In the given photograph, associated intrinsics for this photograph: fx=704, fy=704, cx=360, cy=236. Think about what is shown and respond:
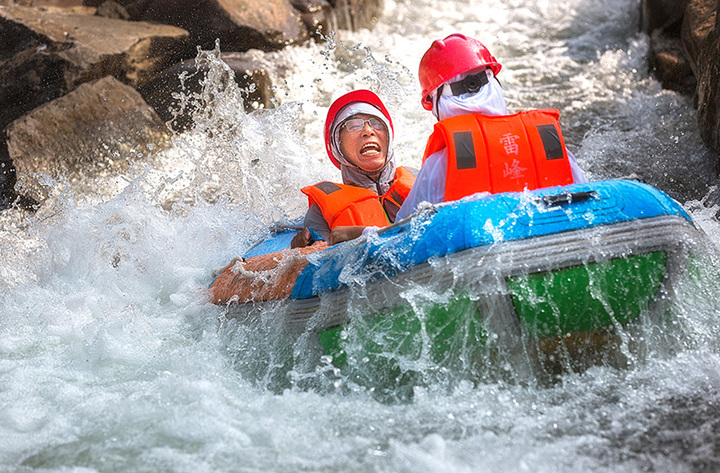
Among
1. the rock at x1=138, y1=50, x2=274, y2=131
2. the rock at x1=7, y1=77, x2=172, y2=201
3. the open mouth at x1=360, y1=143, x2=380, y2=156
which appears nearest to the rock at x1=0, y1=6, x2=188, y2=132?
the rock at x1=138, y1=50, x2=274, y2=131

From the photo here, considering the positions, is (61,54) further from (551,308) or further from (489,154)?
(551,308)

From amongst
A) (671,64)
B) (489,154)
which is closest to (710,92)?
(671,64)

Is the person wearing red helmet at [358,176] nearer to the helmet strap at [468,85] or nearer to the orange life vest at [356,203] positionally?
the orange life vest at [356,203]

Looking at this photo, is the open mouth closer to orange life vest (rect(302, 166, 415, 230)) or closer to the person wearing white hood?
orange life vest (rect(302, 166, 415, 230))

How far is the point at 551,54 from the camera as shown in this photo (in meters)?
9.99

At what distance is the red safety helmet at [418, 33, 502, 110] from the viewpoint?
3.46m

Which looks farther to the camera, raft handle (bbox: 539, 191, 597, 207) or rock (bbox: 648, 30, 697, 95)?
rock (bbox: 648, 30, 697, 95)

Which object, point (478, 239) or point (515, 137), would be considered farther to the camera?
point (515, 137)

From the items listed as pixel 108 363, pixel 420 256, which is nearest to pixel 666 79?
pixel 420 256

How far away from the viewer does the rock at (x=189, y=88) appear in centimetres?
794

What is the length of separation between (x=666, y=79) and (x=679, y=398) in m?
6.36

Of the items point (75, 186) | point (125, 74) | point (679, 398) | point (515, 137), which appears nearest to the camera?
point (679, 398)

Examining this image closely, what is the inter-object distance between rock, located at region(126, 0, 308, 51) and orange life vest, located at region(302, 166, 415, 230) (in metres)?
5.50

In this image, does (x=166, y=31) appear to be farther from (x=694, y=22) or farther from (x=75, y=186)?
(x=694, y=22)
